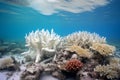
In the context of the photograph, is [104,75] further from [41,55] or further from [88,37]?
[41,55]

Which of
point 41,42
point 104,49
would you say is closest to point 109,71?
point 104,49

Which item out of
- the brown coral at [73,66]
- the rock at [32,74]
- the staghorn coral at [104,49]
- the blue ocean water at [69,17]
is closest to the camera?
the rock at [32,74]

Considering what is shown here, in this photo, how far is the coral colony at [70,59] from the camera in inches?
235

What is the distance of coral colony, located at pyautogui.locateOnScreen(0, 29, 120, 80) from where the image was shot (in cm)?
596

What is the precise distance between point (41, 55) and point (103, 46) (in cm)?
335

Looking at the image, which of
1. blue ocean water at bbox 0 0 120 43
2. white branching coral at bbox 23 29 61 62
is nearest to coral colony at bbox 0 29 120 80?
white branching coral at bbox 23 29 61 62

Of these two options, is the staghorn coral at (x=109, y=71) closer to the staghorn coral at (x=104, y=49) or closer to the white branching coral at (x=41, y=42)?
the staghorn coral at (x=104, y=49)

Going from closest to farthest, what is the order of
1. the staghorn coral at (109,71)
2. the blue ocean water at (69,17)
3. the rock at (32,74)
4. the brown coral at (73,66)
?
the staghorn coral at (109,71), the rock at (32,74), the brown coral at (73,66), the blue ocean water at (69,17)

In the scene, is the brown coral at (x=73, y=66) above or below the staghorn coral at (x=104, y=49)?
below

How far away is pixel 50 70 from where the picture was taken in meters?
6.70

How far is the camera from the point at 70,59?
6.50 metres

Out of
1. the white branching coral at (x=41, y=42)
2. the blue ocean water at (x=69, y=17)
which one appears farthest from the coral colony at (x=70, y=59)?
the blue ocean water at (x=69, y=17)

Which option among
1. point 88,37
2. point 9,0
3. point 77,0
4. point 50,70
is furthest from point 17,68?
point 9,0

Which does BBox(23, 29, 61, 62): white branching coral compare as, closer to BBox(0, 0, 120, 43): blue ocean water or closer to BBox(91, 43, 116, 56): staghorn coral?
BBox(91, 43, 116, 56): staghorn coral
